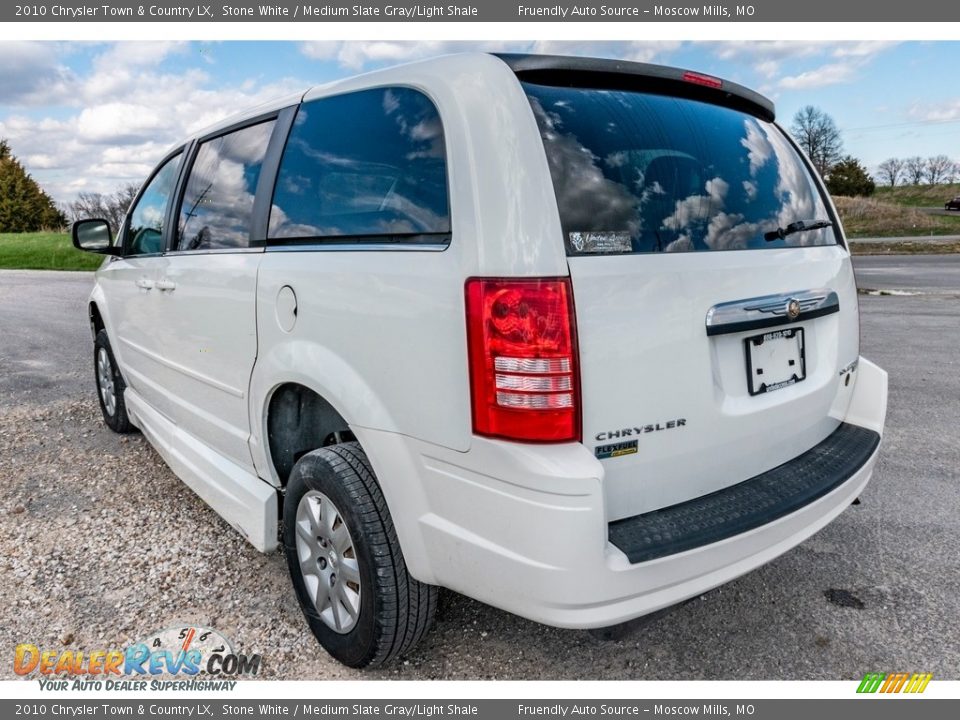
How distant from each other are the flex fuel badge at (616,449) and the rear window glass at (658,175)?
21.1 inches

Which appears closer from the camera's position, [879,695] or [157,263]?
[879,695]

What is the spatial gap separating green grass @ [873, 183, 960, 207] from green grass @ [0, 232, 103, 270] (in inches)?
2202

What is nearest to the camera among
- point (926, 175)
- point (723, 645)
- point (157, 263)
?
point (723, 645)

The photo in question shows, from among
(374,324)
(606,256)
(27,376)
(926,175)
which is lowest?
(27,376)

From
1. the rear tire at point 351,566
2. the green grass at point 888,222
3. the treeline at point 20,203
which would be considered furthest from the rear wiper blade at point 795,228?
the treeline at point 20,203

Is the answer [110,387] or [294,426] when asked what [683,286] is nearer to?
[294,426]

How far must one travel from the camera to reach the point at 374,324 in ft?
6.94

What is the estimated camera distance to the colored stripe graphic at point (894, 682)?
7.53ft

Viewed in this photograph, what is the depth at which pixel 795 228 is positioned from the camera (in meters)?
2.50

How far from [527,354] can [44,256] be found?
3480 centimetres

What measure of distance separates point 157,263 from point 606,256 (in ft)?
8.83

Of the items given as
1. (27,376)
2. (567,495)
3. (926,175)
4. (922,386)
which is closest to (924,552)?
(567,495)

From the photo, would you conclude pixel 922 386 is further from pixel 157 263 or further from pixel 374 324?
pixel 157 263

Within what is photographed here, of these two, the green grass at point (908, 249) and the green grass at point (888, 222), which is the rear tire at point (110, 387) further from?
the green grass at point (888, 222)
